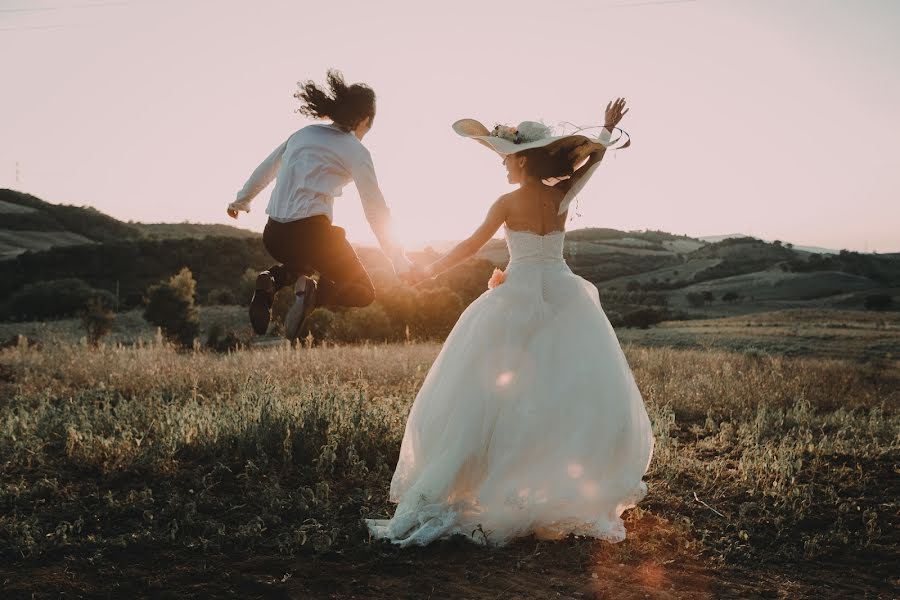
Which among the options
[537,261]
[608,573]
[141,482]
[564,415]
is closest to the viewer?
[608,573]

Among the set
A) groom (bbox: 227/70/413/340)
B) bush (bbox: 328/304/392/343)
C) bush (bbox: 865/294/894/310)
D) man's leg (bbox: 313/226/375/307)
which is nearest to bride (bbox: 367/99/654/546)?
man's leg (bbox: 313/226/375/307)

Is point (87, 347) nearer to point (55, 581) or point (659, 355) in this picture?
point (55, 581)

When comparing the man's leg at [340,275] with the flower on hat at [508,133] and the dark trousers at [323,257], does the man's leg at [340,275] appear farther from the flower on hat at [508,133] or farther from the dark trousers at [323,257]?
the flower on hat at [508,133]

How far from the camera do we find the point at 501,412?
489 centimetres

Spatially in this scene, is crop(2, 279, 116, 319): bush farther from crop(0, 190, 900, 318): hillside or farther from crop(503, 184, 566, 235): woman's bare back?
crop(503, 184, 566, 235): woman's bare back

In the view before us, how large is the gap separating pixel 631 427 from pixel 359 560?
2.04 meters

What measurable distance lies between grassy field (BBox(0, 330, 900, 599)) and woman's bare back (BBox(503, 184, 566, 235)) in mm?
2242

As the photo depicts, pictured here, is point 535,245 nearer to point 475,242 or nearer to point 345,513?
point 475,242

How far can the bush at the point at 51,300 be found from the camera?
40847 mm

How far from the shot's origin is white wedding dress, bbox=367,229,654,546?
15.6 ft

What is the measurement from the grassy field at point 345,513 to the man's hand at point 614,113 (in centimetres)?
306

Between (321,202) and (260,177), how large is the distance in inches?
34.9

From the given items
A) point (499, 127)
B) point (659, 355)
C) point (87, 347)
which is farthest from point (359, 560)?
point (659, 355)

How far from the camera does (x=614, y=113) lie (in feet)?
18.9
